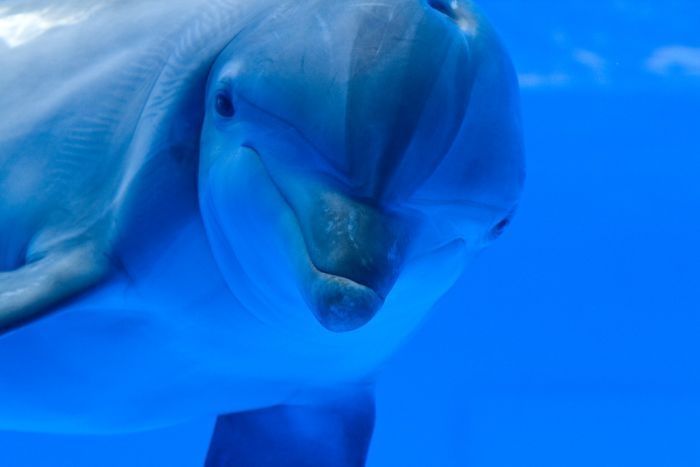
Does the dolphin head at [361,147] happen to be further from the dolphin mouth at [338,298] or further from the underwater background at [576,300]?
the underwater background at [576,300]

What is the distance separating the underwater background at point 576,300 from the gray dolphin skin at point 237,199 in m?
6.00

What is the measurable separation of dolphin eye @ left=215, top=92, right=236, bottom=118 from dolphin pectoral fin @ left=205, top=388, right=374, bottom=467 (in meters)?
1.97

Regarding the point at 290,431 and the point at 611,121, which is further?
the point at 611,121

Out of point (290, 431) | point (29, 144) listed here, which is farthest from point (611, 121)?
point (29, 144)

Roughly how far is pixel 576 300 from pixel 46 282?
31.4 ft

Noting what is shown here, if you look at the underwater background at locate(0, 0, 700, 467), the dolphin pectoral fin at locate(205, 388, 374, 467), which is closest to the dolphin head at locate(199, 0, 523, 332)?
the dolphin pectoral fin at locate(205, 388, 374, 467)

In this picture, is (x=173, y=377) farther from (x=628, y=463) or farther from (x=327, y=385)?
(x=628, y=463)

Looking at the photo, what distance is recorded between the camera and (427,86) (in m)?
2.80

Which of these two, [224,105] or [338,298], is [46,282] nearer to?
[224,105]

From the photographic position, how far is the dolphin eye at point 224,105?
328cm

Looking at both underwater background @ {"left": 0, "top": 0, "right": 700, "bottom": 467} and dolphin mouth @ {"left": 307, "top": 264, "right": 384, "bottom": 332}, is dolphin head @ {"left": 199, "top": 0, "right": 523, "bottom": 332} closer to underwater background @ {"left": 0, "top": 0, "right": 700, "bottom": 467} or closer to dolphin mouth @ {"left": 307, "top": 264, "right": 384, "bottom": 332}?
dolphin mouth @ {"left": 307, "top": 264, "right": 384, "bottom": 332}

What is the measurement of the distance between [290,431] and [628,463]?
6168 millimetres

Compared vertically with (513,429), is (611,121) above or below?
above

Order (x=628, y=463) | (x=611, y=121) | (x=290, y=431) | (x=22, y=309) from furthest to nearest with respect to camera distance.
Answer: (x=611, y=121) < (x=628, y=463) < (x=290, y=431) < (x=22, y=309)
